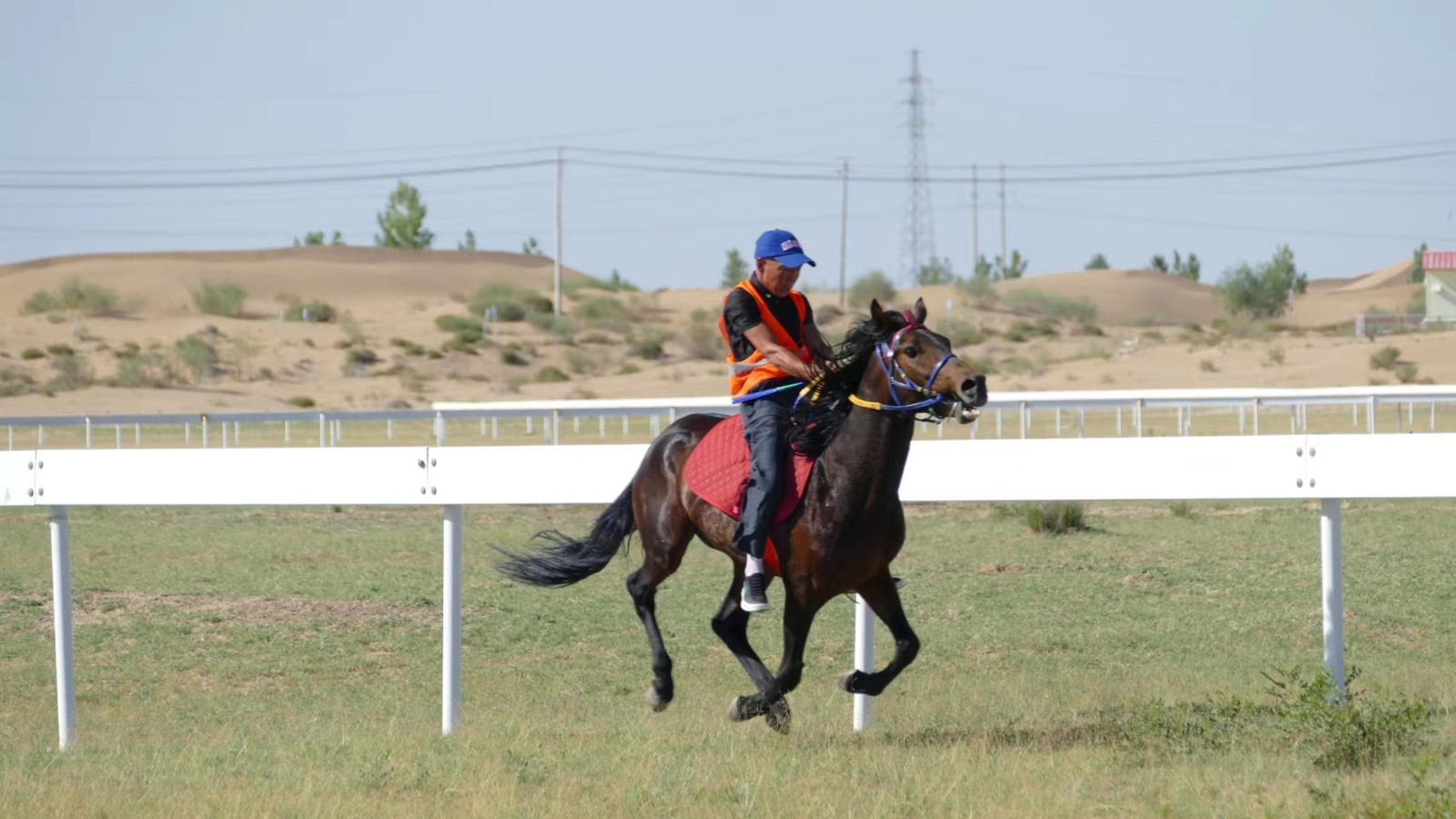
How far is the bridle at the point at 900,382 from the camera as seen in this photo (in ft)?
23.3

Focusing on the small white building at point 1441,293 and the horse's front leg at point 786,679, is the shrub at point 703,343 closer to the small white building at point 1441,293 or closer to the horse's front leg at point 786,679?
the small white building at point 1441,293

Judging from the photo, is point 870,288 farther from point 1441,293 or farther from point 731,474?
point 731,474

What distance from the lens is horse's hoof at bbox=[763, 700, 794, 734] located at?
7.40 metres

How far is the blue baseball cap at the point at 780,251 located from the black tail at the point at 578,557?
5.28 feet

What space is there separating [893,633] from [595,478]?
1.71 metres

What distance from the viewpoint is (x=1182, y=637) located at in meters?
9.95

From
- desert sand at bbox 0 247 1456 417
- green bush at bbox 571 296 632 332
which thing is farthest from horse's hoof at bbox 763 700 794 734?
green bush at bbox 571 296 632 332

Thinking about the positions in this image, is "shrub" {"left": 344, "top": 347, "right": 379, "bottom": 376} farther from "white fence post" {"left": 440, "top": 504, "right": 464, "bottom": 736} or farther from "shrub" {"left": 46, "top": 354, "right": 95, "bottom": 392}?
"white fence post" {"left": 440, "top": 504, "right": 464, "bottom": 736}

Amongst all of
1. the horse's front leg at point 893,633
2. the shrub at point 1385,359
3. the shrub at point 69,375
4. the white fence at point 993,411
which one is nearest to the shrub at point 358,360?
the shrub at point 69,375

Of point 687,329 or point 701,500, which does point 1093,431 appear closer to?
point 701,500

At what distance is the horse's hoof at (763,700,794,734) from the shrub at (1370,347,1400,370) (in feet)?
122

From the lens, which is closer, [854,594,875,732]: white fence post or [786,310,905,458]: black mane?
[786,310,905,458]: black mane

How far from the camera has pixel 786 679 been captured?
24.2 feet

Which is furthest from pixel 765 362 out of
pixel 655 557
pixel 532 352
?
pixel 532 352
